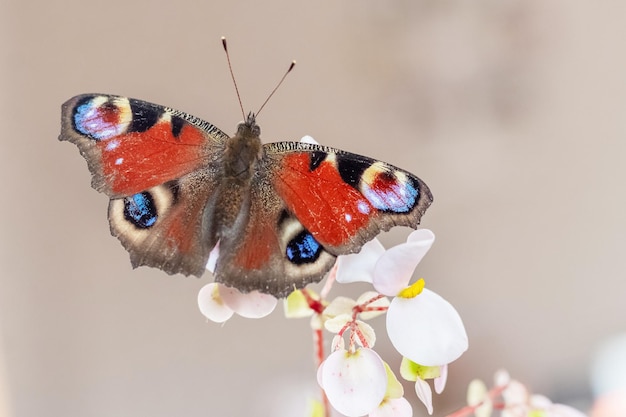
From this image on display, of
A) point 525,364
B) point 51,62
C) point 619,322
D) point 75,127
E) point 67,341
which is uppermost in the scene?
point 75,127

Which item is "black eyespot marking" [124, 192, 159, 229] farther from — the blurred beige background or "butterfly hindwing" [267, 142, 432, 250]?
the blurred beige background

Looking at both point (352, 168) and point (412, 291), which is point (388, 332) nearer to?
point (412, 291)

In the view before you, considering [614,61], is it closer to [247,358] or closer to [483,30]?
[483,30]

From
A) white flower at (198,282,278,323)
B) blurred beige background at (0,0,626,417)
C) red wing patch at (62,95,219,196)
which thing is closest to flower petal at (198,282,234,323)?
white flower at (198,282,278,323)

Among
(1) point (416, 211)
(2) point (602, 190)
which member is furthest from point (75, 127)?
(2) point (602, 190)

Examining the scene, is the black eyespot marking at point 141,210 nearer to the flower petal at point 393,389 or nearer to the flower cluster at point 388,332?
the flower cluster at point 388,332

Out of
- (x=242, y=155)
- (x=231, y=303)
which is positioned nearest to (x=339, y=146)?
(x=242, y=155)

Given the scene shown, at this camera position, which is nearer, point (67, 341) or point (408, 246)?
point (408, 246)
